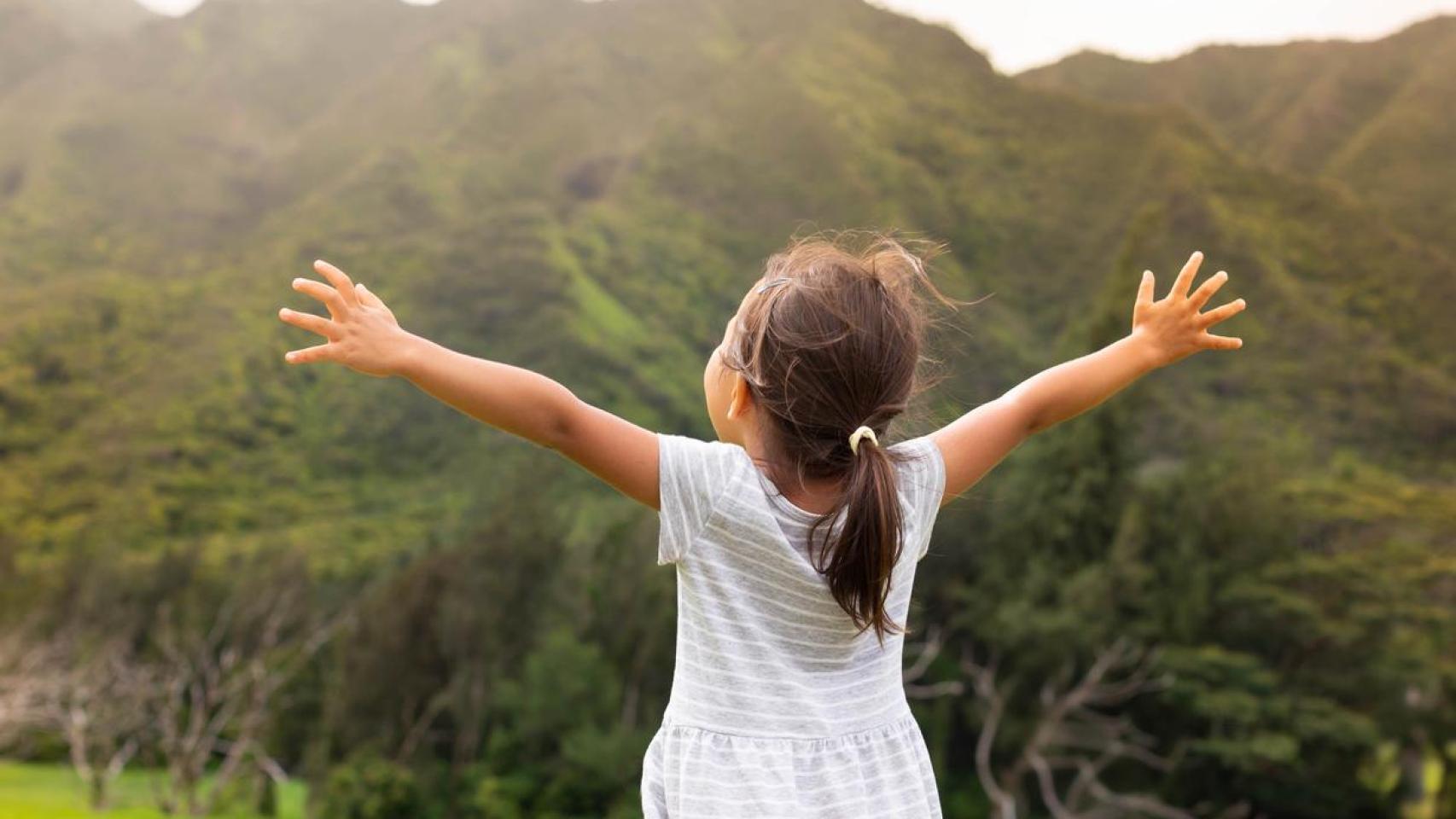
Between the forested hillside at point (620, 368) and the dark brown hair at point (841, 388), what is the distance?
0.19 m

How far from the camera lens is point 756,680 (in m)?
1.10

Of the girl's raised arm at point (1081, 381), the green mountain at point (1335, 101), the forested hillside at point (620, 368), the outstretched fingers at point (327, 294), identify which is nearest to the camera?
the outstretched fingers at point (327, 294)

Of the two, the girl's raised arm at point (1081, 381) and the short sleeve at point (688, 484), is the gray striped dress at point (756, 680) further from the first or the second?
the girl's raised arm at point (1081, 381)

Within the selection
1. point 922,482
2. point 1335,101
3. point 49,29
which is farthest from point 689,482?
point 49,29

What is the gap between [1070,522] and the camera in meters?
13.3

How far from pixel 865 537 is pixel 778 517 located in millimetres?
78

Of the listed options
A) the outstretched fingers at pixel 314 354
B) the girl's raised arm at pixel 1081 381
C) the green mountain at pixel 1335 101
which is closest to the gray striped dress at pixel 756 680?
the girl's raised arm at pixel 1081 381

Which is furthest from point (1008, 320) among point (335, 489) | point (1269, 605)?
point (335, 489)

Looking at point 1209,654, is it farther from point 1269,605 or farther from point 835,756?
point 835,756

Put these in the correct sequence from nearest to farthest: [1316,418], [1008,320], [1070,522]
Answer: [1070,522] < [1316,418] < [1008,320]

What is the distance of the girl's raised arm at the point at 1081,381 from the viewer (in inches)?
49.6

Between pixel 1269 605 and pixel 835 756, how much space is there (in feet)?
42.2

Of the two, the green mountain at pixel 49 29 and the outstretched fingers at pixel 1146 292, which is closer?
the outstretched fingers at pixel 1146 292

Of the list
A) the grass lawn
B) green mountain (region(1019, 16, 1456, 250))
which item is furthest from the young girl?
green mountain (region(1019, 16, 1456, 250))
